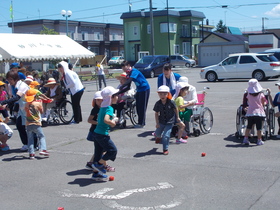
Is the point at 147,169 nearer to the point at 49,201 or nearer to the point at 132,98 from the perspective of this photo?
the point at 49,201

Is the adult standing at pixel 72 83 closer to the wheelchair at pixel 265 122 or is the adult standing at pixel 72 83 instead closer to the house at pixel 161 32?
the wheelchair at pixel 265 122

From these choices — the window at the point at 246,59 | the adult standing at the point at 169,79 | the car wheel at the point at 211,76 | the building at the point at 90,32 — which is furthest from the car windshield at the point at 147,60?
the building at the point at 90,32

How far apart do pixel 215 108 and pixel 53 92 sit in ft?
19.0

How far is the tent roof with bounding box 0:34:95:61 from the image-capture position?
74.6 ft

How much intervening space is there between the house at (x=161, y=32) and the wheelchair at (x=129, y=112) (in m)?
53.6

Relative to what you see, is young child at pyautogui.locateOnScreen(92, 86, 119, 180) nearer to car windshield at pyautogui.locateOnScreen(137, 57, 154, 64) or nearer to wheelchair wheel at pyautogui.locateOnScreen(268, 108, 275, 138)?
wheelchair wheel at pyautogui.locateOnScreen(268, 108, 275, 138)

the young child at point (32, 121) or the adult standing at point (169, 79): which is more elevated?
the adult standing at point (169, 79)

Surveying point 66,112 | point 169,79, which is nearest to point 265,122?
point 169,79

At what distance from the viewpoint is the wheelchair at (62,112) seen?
485 inches

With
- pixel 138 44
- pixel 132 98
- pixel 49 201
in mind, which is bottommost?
pixel 49 201

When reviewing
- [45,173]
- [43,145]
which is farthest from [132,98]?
[45,173]

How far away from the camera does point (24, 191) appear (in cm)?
626

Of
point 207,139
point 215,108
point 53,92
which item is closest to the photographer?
point 207,139

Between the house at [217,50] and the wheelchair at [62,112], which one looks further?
the house at [217,50]
